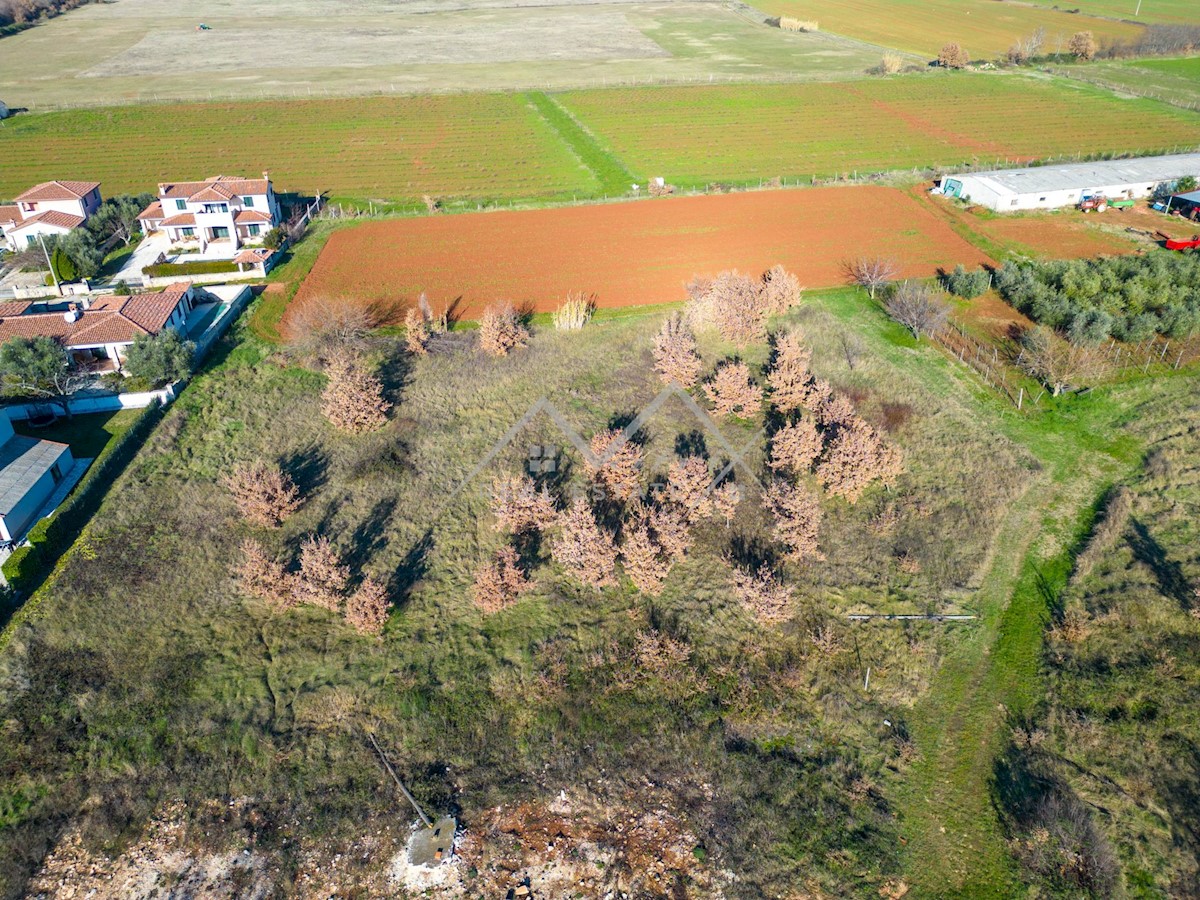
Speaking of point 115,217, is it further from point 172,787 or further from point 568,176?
point 172,787

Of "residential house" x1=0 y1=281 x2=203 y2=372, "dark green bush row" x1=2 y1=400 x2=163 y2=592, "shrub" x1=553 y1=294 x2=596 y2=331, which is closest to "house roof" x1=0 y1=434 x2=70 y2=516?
"dark green bush row" x1=2 y1=400 x2=163 y2=592

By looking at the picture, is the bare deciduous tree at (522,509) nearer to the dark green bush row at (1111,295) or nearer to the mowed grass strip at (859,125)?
the dark green bush row at (1111,295)

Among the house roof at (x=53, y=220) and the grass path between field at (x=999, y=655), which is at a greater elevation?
the house roof at (x=53, y=220)

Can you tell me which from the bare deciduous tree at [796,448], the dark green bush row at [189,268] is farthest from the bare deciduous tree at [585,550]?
the dark green bush row at [189,268]

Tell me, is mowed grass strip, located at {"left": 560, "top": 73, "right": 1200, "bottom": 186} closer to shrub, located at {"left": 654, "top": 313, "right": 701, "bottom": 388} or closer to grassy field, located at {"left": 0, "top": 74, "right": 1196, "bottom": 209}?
grassy field, located at {"left": 0, "top": 74, "right": 1196, "bottom": 209}

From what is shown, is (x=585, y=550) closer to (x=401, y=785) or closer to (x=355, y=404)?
(x=401, y=785)

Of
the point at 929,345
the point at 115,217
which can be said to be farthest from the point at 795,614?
the point at 115,217
